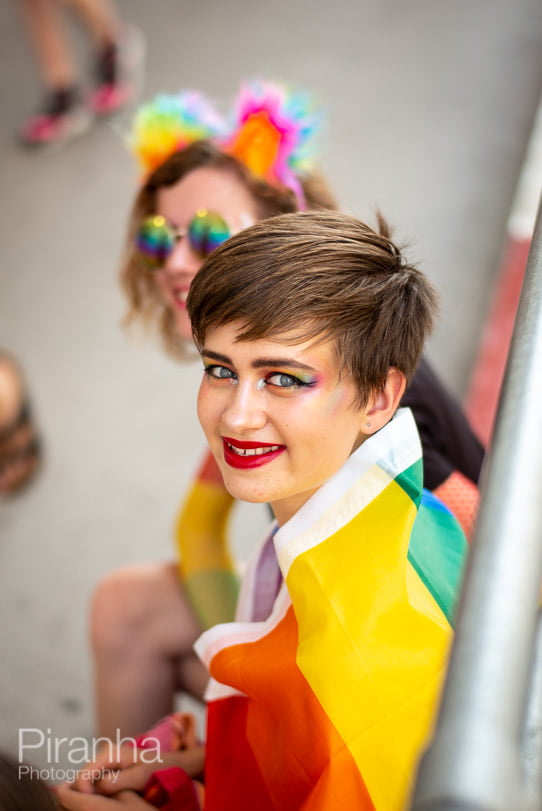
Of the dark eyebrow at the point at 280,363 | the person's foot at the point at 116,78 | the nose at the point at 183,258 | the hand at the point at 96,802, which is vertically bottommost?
the hand at the point at 96,802

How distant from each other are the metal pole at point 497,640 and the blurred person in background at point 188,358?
70cm

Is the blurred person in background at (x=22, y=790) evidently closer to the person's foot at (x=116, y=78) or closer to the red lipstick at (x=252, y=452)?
the red lipstick at (x=252, y=452)

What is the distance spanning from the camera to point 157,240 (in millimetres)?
1310

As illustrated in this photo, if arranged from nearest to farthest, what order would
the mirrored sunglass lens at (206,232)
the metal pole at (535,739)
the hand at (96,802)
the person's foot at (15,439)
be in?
the metal pole at (535,739)
the hand at (96,802)
the mirrored sunglass lens at (206,232)
the person's foot at (15,439)

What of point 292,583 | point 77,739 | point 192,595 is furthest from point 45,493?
point 292,583

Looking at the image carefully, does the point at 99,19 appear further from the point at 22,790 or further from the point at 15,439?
the point at 22,790

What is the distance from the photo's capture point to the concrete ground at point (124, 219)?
204 centimetres

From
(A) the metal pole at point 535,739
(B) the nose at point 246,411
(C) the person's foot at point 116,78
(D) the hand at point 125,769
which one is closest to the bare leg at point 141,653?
(D) the hand at point 125,769

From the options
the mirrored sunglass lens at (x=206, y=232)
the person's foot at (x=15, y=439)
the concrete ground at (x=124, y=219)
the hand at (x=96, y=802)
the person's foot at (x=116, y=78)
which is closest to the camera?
the hand at (x=96, y=802)

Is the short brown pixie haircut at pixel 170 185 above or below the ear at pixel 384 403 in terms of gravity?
above

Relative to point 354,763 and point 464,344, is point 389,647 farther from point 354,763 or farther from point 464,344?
point 464,344

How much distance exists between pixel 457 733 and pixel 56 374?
7.21 ft

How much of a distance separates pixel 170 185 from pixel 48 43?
226 cm

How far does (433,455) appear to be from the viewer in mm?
1167
